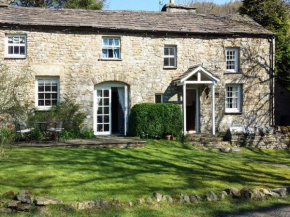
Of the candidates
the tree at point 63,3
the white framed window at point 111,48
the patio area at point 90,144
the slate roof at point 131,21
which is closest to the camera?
the patio area at point 90,144

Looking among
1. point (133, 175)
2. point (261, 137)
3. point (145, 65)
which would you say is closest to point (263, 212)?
point (133, 175)

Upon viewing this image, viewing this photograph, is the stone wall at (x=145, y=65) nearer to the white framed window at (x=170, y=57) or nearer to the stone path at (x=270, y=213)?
the white framed window at (x=170, y=57)

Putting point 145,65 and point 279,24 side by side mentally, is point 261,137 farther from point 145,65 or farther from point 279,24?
point 279,24

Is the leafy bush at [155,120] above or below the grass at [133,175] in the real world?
above

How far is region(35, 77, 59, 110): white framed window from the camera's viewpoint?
659 inches

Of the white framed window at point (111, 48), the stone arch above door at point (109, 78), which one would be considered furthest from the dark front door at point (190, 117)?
the white framed window at point (111, 48)

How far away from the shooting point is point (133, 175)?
9.10m

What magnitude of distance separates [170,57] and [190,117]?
3.69 metres

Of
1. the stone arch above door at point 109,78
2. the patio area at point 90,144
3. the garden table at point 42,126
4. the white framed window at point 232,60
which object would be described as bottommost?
the patio area at point 90,144

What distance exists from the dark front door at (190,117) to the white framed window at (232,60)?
10.0 ft

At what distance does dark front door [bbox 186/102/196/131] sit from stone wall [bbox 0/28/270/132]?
655mm

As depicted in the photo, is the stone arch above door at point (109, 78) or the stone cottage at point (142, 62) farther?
the stone arch above door at point (109, 78)

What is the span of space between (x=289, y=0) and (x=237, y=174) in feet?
54.6

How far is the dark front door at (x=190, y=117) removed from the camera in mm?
19250
